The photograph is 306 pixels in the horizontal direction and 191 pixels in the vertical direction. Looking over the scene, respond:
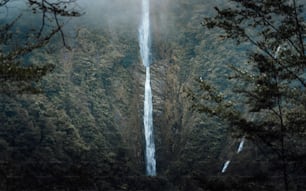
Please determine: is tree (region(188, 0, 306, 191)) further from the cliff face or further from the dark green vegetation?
the cliff face

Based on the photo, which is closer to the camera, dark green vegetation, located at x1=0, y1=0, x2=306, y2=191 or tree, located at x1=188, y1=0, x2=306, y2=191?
tree, located at x1=188, y1=0, x2=306, y2=191

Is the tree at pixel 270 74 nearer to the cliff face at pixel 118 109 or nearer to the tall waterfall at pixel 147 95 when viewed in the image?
the cliff face at pixel 118 109

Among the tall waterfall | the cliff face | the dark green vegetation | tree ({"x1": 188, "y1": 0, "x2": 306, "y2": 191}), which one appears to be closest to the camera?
tree ({"x1": 188, "y1": 0, "x2": 306, "y2": 191})

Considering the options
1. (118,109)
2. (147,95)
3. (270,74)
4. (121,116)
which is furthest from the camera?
(147,95)

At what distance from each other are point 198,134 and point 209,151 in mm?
3624

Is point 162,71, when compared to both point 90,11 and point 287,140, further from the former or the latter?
point 287,140

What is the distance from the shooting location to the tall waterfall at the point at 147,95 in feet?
172

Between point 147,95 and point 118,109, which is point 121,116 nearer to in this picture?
point 118,109

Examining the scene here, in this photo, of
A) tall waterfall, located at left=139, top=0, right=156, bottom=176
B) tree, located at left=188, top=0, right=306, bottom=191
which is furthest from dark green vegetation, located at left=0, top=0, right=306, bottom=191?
tree, located at left=188, top=0, right=306, bottom=191

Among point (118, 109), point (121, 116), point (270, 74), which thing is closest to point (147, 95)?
point (118, 109)

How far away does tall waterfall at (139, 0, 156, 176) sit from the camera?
52281 millimetres

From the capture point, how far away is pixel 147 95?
61.9 metres

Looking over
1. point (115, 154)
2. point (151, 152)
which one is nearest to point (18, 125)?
point (115, 154)

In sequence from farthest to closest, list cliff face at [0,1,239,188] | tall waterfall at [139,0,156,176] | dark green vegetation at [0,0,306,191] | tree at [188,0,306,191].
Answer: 1. tall waterfall at [139,0,156,176]
2. cliff face at [0,1,239,188]
3. dark green vegetation at [0,0,306,191]
4. tree at [188,0,306,191]
